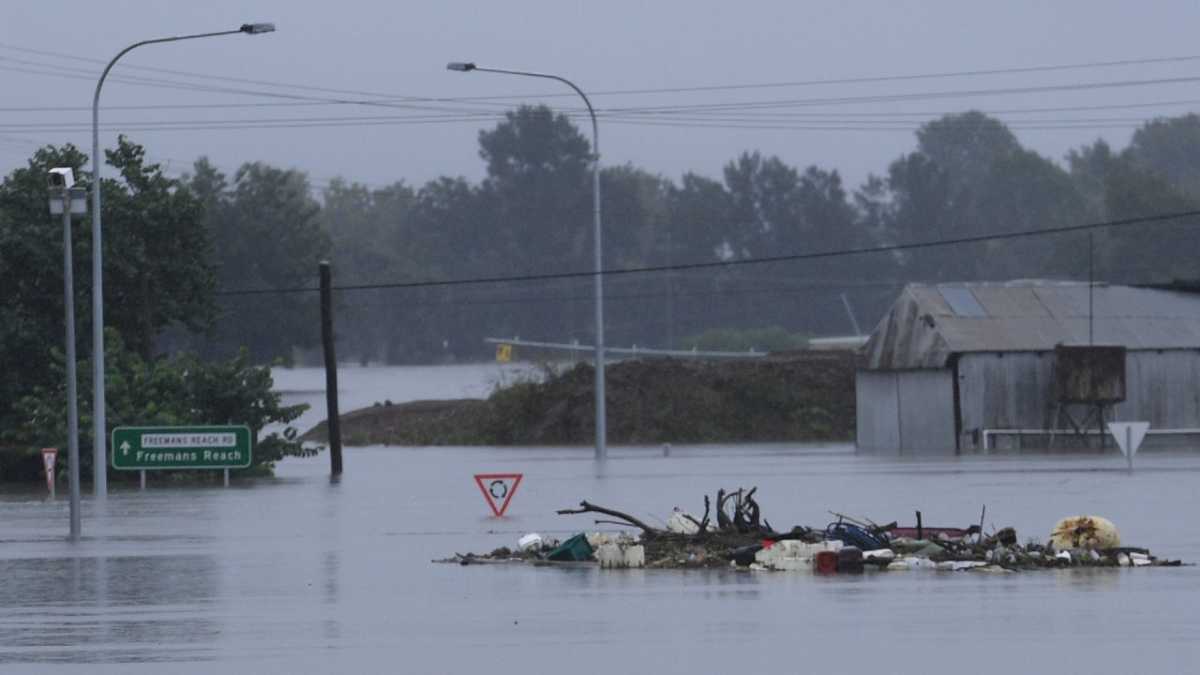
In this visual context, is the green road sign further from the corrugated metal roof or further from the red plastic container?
the red plastic container

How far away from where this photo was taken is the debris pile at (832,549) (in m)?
19.8

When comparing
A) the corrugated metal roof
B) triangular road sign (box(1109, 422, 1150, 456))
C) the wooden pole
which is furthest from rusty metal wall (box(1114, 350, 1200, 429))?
the wooden pole

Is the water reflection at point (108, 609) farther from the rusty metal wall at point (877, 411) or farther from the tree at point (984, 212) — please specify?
the tree at point (984, 212)

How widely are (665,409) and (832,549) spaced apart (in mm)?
59943

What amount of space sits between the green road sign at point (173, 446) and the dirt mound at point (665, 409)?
34104 mm

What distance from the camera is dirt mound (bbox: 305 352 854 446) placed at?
79.5 metres

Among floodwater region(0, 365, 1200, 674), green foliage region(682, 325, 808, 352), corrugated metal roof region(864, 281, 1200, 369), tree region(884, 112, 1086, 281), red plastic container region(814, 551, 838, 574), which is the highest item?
tree region(884, 112, 1086, 281)

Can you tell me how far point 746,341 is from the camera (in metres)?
128

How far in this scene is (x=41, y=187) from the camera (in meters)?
50.8

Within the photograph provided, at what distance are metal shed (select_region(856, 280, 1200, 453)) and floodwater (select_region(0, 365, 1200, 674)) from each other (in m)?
27.6

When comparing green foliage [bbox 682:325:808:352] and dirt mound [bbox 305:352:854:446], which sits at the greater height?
green foliage [bbox 682:325:808:352]

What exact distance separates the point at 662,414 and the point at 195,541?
53.3 meters

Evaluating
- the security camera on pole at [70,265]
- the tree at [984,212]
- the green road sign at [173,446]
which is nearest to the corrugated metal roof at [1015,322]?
the green road sign at [173,446]

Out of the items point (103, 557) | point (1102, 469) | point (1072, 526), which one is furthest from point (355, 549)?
point (1102, 469)
